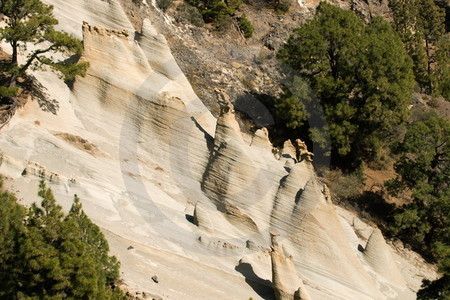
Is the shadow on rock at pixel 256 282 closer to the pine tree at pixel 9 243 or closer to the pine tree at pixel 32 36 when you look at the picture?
the pine tree at pixel 9 243

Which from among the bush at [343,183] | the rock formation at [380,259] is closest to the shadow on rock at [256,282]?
the rock formation at [380,259]

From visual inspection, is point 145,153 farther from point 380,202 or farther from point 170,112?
point 380,202

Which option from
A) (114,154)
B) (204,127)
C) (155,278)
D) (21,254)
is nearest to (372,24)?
(204,127)

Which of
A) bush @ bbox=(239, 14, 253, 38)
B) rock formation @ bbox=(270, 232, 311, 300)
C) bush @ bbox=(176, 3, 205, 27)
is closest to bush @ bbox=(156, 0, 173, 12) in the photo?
bush @ bbox=(176, 3, 205, 27)

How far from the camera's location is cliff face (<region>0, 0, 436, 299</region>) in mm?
19031

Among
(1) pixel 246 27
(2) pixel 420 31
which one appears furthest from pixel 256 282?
(2) pixel 420 31

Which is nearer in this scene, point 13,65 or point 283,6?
point 13,65

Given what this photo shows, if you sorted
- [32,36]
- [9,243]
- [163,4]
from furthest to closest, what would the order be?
[163,4] → [32,36] → [9,243]

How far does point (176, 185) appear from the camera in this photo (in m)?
22.5

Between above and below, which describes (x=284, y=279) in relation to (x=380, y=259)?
below

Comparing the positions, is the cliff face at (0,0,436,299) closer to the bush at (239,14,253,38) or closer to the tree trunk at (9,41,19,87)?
the tree trunk at (9,41,19,87)

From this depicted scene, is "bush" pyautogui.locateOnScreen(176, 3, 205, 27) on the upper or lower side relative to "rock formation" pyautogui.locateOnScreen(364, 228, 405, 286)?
lower

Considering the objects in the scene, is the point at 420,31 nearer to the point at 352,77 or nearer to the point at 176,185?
the point at 352,77

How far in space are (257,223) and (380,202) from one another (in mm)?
13983
